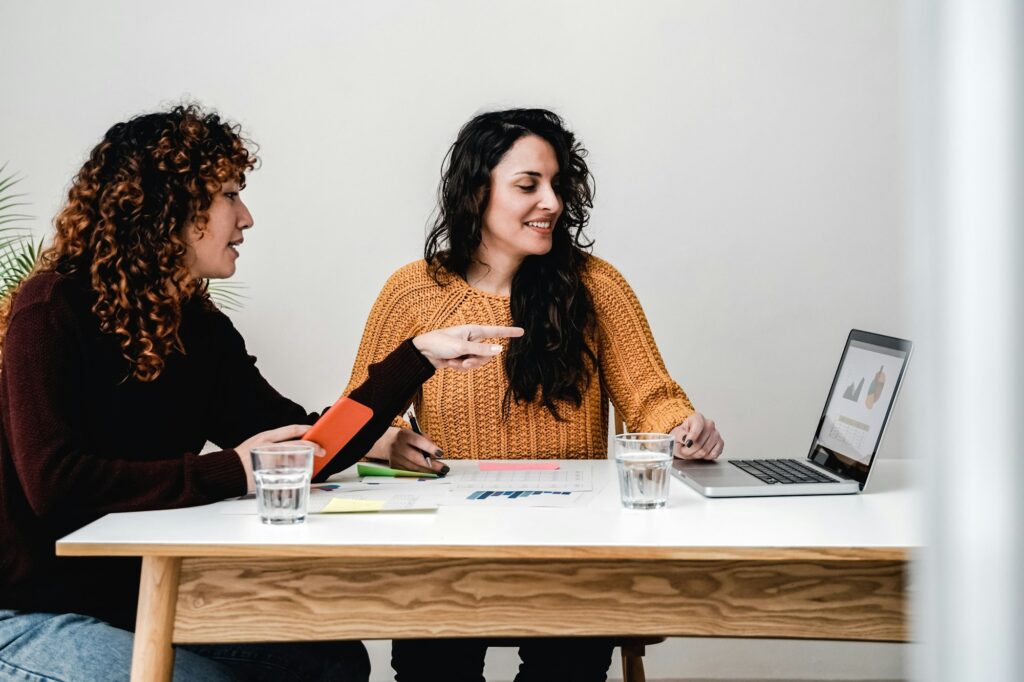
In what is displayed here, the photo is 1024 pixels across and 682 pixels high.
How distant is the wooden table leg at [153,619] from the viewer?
121 cm

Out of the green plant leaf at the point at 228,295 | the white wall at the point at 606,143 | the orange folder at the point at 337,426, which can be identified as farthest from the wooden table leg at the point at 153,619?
the white wall at the point at 606,143

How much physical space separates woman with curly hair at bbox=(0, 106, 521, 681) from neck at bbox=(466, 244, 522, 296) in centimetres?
54

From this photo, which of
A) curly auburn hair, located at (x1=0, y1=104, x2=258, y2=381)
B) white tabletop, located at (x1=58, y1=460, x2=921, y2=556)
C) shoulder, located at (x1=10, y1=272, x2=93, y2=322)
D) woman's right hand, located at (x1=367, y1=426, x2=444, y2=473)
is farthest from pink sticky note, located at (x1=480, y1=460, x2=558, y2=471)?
shoulder, located at (x1=10, y1=272, x2=93, y2=322)

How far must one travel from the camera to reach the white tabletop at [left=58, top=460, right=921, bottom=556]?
117cm

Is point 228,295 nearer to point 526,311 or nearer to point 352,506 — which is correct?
point 526,311

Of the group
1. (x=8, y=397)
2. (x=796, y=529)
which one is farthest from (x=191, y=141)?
(x=796, y=529)

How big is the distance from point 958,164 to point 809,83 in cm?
293

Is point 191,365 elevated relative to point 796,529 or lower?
elevated

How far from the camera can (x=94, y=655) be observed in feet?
4.25

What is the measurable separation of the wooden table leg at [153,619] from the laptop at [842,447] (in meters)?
0.74

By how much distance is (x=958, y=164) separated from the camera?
21 centimetres

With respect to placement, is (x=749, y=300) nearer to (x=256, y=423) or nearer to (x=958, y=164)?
(x=256, y=423)

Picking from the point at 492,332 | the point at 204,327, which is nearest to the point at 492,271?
the point at 492,332

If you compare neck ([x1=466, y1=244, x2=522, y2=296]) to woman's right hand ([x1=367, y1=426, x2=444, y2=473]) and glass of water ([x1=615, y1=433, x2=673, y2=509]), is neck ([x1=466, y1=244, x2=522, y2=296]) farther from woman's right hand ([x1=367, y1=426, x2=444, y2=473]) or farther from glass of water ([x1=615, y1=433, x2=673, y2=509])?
glass of water ([x1=615, y1=433, x2=673, y2=509])
